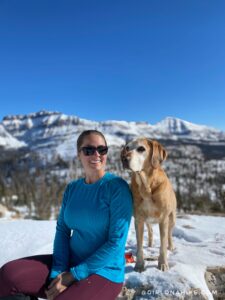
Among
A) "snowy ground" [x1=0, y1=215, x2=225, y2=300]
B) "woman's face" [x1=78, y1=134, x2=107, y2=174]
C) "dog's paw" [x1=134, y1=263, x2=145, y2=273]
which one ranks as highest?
"woman's face" [x1=78, y1=134, x2=107, y2=174]

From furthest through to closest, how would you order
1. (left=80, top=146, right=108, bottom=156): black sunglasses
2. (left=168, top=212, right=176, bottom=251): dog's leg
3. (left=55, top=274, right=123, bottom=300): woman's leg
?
(left=168, top=212, right=176, bottom=251): dog's leg, (left=80, top=146, right=108, bottom=156): black sunglasses, (left=55, top=274, right=123, bottom=300): woman's leg

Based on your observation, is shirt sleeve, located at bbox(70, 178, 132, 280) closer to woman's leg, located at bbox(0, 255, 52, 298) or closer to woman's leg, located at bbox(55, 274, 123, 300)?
woman's leg, located at bbox(55, 274, 123, 300)

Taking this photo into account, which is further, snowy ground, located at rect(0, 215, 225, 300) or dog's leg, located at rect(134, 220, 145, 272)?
dog's leg, located at rect(134, 220, 145, 272)

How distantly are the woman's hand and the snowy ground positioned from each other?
1603mm

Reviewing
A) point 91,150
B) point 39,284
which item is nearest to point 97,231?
point 39,284

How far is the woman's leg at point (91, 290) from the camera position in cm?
353

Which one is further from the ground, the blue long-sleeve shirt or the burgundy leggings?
the blue long-sleeve shirt

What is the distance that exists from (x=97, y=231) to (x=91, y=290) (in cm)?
68

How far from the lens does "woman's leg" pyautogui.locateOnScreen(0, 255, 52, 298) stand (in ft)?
12.3

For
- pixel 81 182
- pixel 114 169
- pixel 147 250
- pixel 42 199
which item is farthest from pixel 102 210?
pixel 114 169

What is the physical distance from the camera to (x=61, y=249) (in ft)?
13.7

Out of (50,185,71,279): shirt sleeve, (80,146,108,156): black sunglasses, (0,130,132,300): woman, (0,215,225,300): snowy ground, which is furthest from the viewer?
(0,215,225,300): snowy ground

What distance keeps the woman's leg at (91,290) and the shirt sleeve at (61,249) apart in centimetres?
39

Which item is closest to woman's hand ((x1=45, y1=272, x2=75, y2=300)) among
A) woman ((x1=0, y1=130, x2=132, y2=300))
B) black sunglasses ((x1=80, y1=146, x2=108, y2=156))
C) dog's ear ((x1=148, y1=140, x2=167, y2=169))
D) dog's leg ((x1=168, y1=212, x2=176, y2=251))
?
woman ((x1=0, y1=130, x2=132, y2=300))
